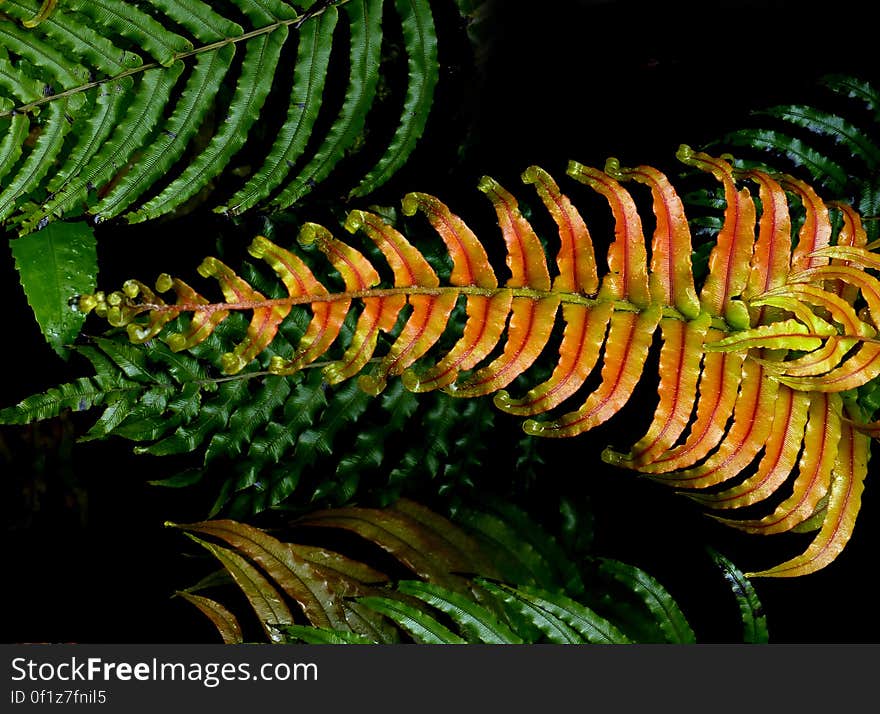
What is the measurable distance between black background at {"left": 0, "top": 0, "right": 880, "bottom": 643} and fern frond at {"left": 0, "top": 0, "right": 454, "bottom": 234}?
348 mm

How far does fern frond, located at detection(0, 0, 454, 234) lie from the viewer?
61.9 inches

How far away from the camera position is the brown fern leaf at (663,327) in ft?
4.53

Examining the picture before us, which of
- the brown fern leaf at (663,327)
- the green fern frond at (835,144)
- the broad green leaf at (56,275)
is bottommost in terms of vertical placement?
the brown fern leaf at (663,327)

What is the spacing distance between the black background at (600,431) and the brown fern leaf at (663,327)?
486 mm

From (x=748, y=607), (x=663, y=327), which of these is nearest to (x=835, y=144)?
(x=663, y=327)

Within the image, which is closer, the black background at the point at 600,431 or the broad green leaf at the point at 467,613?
the broad green leaf at the point at 467,613

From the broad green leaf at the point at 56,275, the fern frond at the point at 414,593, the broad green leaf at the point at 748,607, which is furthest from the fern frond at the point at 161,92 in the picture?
the broad green leaf at the point at 748,607

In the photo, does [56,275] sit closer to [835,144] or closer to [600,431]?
[600,431]

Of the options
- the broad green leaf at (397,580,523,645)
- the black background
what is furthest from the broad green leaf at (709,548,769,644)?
the broad green leaf at (397,580,523,645)

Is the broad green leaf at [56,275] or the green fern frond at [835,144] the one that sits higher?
the green fern frond at [835,144]

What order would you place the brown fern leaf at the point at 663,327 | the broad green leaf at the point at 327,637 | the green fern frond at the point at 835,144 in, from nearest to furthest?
the brown fern leaf at the point at 663,327 < the broad green leaf at the point at 327,637 < the green fern frond at the point at 835,144

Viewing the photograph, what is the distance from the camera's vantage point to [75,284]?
5.84 ft

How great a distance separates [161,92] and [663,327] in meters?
1.15

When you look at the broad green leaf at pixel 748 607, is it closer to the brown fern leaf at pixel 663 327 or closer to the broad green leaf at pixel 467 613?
the brown fern leaf at pixel 663 327
